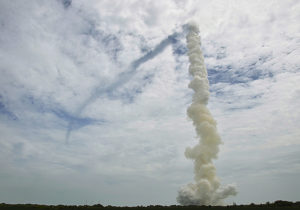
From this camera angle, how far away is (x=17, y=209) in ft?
227

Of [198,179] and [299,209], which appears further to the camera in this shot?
[198,179]

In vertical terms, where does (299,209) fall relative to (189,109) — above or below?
below

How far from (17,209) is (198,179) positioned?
5106cm

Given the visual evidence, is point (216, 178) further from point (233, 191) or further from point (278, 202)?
point (278, 202)

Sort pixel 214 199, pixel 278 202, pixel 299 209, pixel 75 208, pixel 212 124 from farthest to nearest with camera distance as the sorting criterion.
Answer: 1. pixel 212 124
2. pixel 214 199
3. pixel 75 208
4. pixel 278 202
5. pixel 299 209

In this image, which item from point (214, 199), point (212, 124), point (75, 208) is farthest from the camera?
point (212, 124)

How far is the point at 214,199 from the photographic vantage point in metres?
74.4

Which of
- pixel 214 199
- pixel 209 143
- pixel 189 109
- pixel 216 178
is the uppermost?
pixel 189 109

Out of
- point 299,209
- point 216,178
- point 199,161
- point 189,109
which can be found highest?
point 189,109

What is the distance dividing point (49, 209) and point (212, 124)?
52.8m

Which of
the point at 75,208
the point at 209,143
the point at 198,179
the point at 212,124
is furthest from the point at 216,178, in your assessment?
the point at 75,208

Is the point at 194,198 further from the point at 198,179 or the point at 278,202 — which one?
the point at 278,202

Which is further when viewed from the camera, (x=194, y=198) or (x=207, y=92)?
(x=207, y=92)

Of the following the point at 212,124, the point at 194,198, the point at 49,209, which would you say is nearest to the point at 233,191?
the point at 194,198
